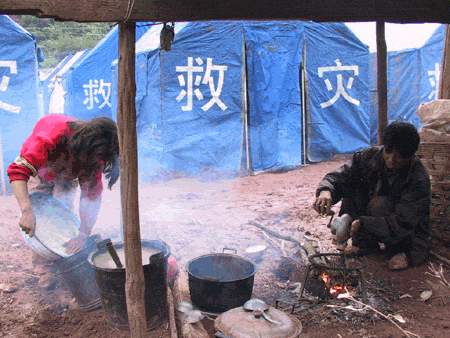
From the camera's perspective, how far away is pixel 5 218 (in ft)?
23.1

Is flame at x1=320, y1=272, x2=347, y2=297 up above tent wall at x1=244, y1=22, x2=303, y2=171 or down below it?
below

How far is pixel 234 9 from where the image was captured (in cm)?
304

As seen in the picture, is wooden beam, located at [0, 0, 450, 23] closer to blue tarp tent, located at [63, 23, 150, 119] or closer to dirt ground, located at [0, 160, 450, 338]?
dirt ground, located at [0, 160, 450, 338]

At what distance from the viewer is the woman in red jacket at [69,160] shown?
3.34m

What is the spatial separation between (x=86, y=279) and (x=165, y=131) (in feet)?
19.6

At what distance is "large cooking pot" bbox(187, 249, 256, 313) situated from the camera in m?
3.69

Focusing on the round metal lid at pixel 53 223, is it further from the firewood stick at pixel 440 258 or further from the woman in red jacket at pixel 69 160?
the firewood stick at pixel 440 258

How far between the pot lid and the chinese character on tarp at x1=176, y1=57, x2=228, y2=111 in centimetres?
716

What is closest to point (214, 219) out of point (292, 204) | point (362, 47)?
point (292, 204)

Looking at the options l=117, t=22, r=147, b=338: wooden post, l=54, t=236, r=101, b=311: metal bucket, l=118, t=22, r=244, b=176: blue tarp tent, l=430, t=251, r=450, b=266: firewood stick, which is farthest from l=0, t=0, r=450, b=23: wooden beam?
l=118, t=22, r=244, b=176: blue tarp tent

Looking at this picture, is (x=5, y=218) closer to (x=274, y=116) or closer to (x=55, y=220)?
(x=55, y=220)

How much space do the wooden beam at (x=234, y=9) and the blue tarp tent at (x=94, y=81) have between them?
30.0 feet

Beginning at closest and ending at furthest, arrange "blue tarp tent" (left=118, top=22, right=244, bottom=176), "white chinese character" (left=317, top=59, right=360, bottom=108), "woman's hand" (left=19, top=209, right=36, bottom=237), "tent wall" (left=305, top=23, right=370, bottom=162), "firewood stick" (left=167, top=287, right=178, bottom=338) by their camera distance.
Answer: "woman's hand" (left=19, top=209, right=36, bottom=237), "firewood stick" (left=167, top=287, right=178, bottom=338), "blue tarp tent" (left=118, top=22, right=244, bottom=176), "tent wall" (left=305, top=23, right=370, bottom=162), "white chinese character" (left=317, top=59, right=360, bottom=108)

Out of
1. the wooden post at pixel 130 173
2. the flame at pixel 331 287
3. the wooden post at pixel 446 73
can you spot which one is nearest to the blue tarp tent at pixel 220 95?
the wooden post at pixel 446 73
